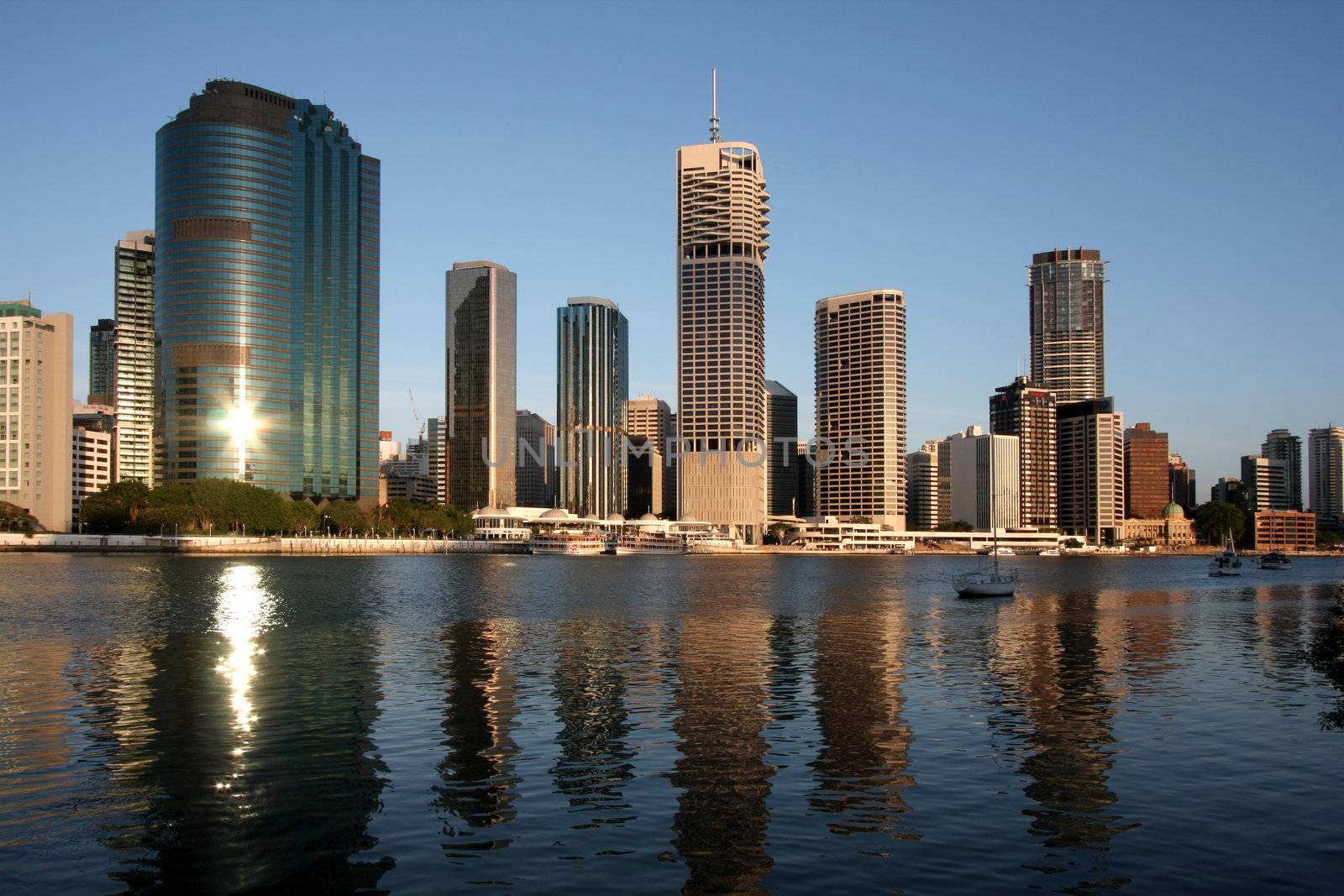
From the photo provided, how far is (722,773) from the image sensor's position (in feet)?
125

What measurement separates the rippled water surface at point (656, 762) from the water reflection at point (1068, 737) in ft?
0.61

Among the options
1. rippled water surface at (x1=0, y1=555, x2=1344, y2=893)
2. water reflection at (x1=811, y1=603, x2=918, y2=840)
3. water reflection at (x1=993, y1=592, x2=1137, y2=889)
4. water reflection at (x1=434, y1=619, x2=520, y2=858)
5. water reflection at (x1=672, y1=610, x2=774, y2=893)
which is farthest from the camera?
water reflection at (x1=811, y1=603, x2=918, y2=840)

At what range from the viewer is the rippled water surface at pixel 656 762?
28.3 metres

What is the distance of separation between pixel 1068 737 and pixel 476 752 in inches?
937

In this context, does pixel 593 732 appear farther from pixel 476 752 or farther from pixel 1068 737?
pixel 1068 737

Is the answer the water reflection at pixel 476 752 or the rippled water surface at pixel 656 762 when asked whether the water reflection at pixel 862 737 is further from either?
the water reflection at pixel 476 752

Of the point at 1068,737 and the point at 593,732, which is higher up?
the point at 593,732

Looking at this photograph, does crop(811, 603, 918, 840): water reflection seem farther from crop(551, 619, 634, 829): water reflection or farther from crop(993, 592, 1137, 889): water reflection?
crop(551, 619, 634, 829): water reflection

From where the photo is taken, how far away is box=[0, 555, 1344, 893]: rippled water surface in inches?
1116

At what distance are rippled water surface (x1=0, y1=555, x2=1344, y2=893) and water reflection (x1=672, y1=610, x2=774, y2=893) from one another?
159 mm

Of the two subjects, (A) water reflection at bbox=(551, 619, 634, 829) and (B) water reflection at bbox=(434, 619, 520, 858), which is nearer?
(B) water reflection at bbox=(434, 619, 520, 858)

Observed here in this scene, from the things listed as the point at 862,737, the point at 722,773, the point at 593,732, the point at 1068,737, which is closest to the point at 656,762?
the point at 722,773

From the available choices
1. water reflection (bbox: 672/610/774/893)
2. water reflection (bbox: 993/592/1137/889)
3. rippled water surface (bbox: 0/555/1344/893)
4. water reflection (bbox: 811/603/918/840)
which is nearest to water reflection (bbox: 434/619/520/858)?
rippled water surface (bbox: 0/555/1344/893)

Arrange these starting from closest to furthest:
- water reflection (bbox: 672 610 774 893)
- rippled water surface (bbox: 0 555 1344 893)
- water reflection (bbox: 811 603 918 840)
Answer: rippled water surface (bbox: 0 555 1344 893)
water reflection (bbox: 672 610 774 893)
water reflection (bbox: 811 603 918 840)
